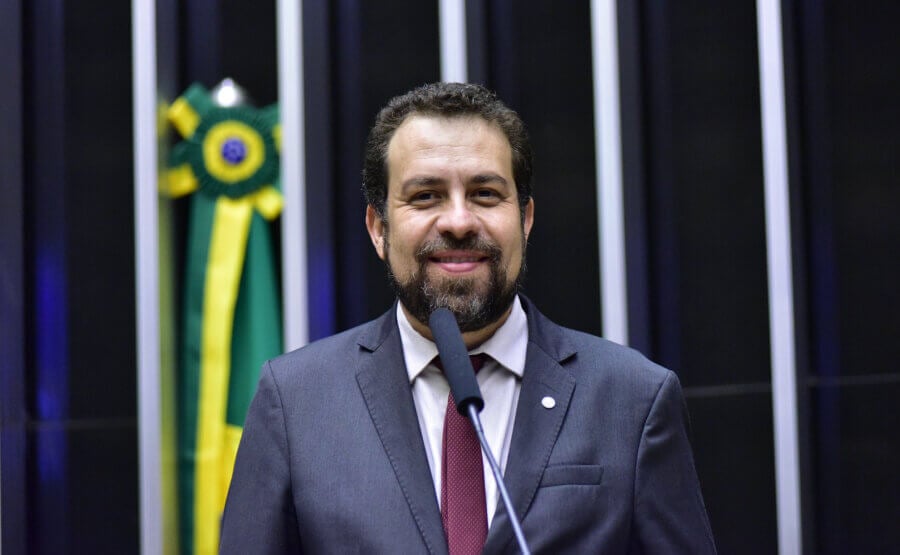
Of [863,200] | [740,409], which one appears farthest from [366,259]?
[863,200]

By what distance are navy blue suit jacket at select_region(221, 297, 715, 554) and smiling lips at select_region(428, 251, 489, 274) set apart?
22 cm

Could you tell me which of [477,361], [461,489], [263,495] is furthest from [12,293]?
[461,489]

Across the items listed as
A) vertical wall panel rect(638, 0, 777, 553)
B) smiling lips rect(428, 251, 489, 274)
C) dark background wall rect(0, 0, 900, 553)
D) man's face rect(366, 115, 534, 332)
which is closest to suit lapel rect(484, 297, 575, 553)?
man's face rect(366, 115, 534, 332)

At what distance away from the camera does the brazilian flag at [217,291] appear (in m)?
3.67

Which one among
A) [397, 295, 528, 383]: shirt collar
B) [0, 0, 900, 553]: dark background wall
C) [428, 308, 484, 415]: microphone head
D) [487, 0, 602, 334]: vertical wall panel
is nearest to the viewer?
[428, 308, 484, 415]: microphone head

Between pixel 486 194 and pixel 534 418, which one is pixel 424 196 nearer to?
pixel 486 194

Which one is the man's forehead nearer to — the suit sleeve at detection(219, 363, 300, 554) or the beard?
the beard

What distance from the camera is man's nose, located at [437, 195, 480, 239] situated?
6.14ft

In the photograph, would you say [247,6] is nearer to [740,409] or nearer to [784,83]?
[784,83]

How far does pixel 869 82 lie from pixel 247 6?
231cm

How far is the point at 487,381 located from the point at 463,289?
0.21 m

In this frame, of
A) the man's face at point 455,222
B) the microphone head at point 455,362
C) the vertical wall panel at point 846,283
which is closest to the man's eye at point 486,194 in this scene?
the man's face at point 455,222

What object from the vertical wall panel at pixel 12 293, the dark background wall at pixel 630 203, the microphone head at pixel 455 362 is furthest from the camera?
the dark background wall at pixel 630 203

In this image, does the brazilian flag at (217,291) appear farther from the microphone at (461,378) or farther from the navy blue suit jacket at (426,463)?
the microphone at (461,378)
